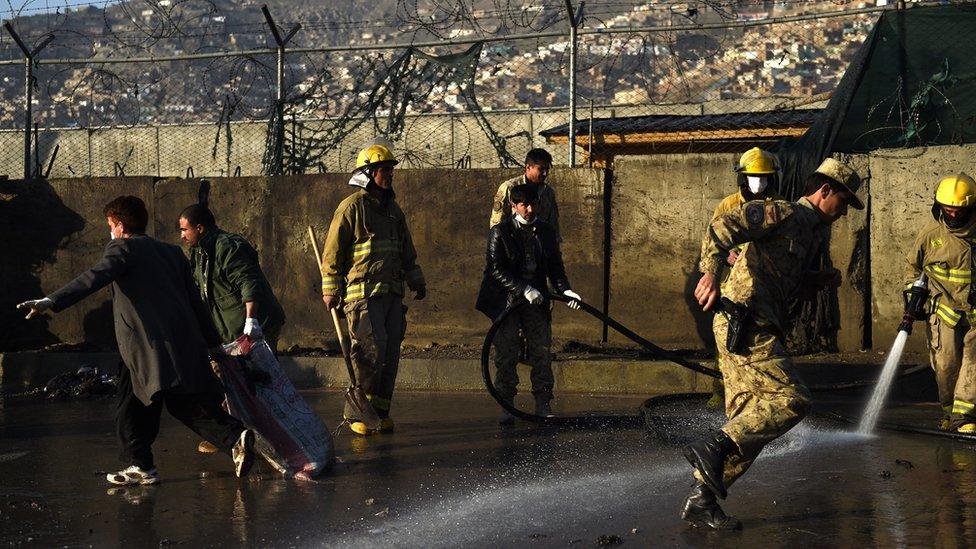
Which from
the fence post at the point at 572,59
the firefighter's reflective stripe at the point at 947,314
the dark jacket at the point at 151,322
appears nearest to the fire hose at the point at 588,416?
the firefighter's reflective stripe at the point at 947,314

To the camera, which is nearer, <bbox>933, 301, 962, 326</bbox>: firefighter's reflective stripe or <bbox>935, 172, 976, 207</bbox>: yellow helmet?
<bbox>935, 172, 976, 207</bbox>: yellow helmet

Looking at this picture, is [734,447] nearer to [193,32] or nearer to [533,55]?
[533,55]

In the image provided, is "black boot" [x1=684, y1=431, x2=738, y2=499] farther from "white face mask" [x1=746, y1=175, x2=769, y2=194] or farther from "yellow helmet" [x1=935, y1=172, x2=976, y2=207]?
"yellow helmet" [x1=935, y1=172, x2=976, y2=207]

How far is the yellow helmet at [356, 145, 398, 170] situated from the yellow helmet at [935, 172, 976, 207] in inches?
150

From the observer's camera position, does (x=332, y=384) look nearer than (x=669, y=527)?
No

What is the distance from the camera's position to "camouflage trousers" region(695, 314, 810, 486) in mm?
5703

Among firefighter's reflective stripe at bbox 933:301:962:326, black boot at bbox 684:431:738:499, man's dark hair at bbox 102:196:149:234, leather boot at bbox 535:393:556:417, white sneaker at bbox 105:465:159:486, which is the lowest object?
white sneaker at bbox 105:465:159:486

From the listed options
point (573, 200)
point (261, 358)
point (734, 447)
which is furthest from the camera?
point (573, 200)

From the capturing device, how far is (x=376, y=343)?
8484 millimetres

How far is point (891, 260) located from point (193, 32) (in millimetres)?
7440

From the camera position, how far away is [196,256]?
830cm

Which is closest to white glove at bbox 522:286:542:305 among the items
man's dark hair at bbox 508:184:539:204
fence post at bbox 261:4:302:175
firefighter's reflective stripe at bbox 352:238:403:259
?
man's dark hair at bbox 508:184:539:204

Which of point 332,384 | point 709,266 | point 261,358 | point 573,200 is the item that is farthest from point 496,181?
point 709,266

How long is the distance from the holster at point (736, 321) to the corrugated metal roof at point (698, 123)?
915 centimetres
